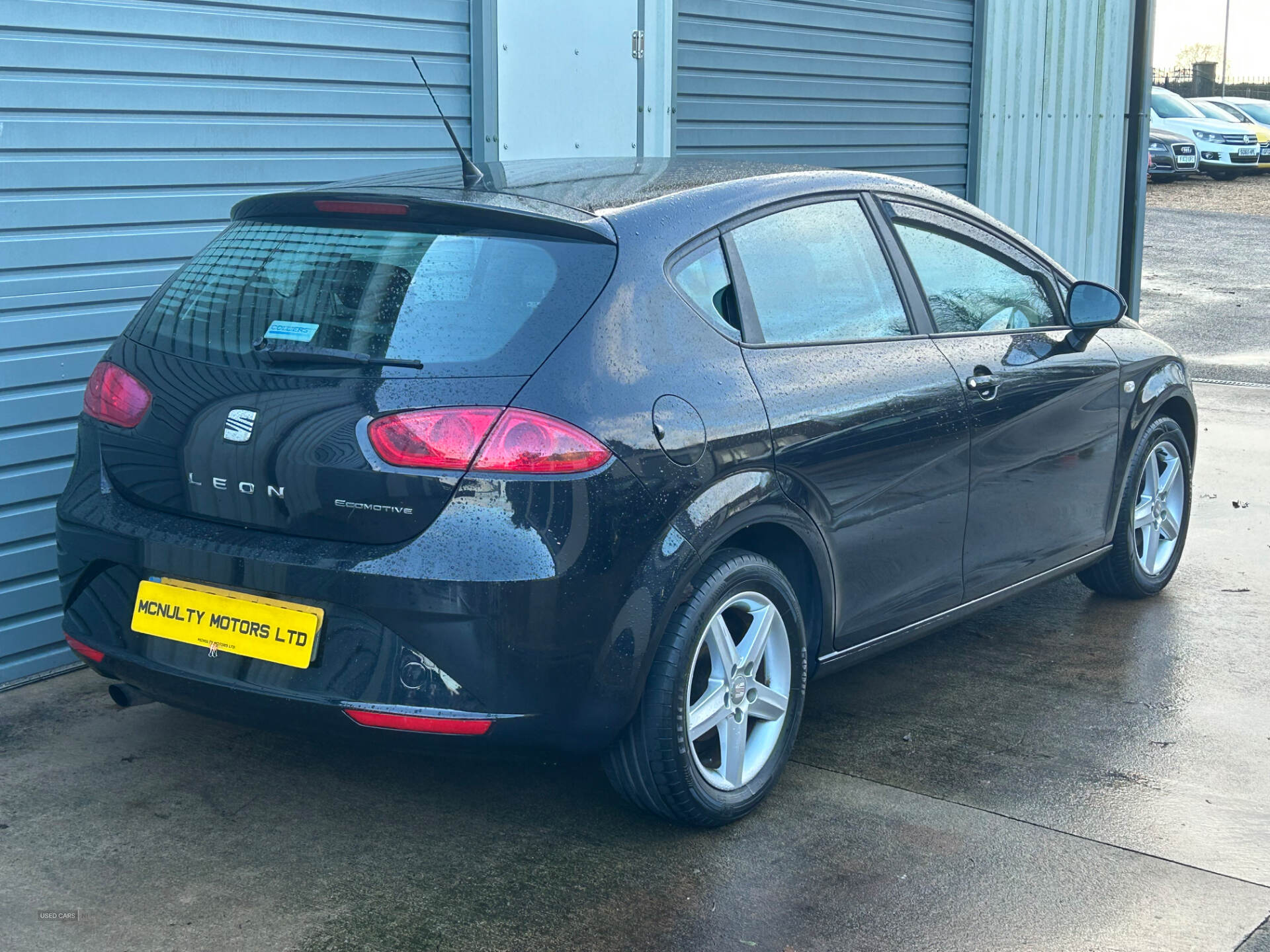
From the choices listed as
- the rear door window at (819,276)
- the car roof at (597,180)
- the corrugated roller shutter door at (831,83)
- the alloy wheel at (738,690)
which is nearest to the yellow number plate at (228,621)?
the alloy wheel at (738,690)

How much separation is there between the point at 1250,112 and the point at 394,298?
3130cm

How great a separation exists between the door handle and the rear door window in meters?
0.29

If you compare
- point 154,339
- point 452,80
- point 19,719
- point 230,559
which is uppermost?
point 452,80

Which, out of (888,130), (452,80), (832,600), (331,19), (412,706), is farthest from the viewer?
(888,130)

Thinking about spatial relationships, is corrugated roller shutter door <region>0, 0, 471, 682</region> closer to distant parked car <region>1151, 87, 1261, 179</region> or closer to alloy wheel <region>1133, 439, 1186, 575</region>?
alloy wheel <region>1133, 439, 1186, 575</region>

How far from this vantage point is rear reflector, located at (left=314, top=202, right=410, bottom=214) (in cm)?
375

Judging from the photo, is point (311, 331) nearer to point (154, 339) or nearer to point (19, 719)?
point (154, 339)

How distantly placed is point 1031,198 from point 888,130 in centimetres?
167

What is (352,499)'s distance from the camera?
3328mm

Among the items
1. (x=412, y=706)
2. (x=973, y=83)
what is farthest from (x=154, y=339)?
(x=973, y=83)

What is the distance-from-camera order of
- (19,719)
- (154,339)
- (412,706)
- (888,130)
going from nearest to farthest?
(412,706), (154,339), (19,719), (888,130)

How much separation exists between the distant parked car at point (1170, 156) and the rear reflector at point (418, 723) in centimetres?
2766

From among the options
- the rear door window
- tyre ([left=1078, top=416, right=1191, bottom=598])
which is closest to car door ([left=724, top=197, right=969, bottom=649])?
the rear door window

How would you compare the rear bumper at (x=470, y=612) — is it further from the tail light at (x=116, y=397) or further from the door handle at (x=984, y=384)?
the door handle at (x=984, y=384)
